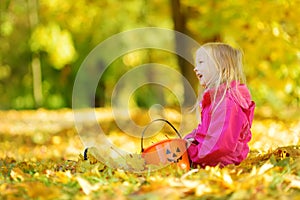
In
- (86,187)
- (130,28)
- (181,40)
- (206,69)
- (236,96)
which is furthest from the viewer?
(130,28)

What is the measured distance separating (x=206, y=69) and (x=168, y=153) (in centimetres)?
63

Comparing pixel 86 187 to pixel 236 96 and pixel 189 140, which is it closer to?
pixel 189 140

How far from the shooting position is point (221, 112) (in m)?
3.73

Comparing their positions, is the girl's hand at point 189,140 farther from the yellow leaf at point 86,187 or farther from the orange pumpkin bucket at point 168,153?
the yellow leaf at point 86,187

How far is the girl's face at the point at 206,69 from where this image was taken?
3.97 meters

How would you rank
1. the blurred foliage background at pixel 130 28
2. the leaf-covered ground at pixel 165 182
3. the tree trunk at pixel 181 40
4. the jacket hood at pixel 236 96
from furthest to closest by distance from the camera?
the tree trunk at pixel 181 40 → the blurred foliage background at pixel 130 28 → the jacket hood at pixel 236 96 → the leaf-covered ground at pixel 165 182

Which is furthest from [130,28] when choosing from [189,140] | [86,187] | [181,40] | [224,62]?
[86,187]

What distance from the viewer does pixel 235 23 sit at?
7512 millimetres

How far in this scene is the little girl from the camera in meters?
3.70

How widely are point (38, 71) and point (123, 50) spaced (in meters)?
2.76

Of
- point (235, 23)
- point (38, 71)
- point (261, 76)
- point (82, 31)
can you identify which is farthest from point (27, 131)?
point (38, 71)

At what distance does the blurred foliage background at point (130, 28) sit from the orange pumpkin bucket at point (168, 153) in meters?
3.51

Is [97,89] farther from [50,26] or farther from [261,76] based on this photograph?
[261,76]

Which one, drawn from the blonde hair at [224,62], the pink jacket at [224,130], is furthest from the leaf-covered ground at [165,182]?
the blonde hair at [224,62]
